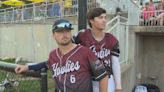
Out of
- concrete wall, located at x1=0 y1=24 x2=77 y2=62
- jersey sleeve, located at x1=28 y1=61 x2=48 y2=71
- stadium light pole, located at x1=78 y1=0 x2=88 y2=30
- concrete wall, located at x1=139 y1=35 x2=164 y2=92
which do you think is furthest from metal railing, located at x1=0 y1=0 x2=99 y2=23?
jersey sleeve, located at x1=28 y1=61 x2=48 y2=71

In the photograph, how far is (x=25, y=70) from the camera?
359cm

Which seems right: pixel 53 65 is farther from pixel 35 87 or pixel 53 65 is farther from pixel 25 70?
pixel 35 87

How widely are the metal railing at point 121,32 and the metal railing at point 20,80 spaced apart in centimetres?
549

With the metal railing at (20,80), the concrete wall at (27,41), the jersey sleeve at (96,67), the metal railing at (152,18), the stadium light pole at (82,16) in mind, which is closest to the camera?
the jersey sleeve at (96,67)

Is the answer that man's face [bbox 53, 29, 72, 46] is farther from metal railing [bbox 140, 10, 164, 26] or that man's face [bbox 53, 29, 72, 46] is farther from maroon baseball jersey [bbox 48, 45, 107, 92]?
metal railing [bbox 140, 10, 164, 26]

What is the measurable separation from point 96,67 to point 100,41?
628mm

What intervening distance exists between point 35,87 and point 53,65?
935 mm

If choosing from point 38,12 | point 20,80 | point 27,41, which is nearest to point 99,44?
point 20,80

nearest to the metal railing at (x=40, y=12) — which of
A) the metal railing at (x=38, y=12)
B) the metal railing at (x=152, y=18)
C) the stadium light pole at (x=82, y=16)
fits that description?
the metal railing at (x=38, y=12)

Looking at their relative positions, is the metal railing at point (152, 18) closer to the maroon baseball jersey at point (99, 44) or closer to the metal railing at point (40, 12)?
the metal railing at point (40, 12)

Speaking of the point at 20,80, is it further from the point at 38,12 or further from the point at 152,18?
the point at 38,12

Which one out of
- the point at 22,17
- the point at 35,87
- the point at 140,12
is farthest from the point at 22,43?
the point at 35,87

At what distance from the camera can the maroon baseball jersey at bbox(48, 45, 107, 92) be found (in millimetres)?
3348

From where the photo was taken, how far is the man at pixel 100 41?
3896mm
